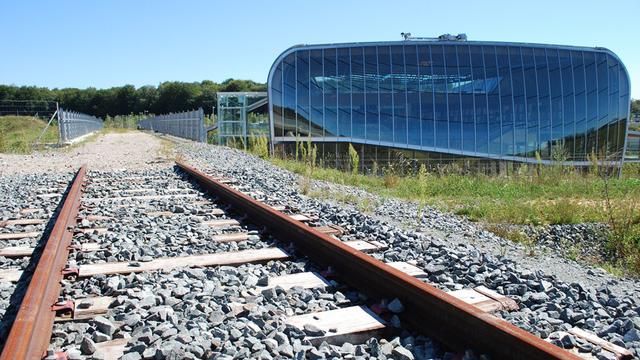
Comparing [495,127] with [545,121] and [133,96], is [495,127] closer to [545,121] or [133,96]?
[545,121]

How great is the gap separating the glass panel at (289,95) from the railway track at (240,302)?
26.9 metres

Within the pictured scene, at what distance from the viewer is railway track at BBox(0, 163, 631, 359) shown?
2572 mm

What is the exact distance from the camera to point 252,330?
2797 millimetres

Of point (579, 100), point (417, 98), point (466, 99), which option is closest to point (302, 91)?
point (417, 98)

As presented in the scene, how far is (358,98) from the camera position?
31984mm

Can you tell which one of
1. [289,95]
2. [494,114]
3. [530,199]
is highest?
[289,95]

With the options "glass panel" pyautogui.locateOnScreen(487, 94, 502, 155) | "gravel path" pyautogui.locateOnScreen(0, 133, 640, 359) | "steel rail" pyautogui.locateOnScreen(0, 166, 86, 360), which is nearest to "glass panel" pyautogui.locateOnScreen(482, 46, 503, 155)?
"glass panel" pyautogui.locateOnScreen(487, 94, 502, 155)

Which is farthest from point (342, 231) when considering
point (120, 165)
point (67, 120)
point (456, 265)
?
point (67, 120)

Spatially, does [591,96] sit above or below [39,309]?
above

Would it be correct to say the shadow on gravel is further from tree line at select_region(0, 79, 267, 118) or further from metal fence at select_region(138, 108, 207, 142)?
tree line at select_region(0, 79, 267, 118)

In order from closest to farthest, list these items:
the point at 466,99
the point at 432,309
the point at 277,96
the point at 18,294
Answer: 1. the point at 432,309
2. the point at 18,294
3. the point at 277,96
4. the point at 466,99

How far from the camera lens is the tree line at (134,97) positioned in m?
121

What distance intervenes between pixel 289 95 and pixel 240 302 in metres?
29.5

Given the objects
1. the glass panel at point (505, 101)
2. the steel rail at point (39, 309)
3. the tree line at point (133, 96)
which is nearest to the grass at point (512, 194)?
the steel rail at point (39, 309)
